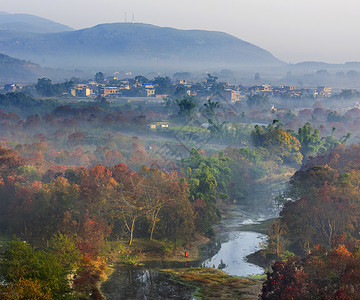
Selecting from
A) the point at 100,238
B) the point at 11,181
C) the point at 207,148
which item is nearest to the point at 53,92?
the point at 207,148

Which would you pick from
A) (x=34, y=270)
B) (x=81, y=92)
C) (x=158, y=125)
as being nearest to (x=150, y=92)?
(x=81, y=92)

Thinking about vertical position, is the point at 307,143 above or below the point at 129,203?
above

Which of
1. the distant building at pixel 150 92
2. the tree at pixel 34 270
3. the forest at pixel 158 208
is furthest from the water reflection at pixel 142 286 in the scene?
the distant building at pixel 150 92

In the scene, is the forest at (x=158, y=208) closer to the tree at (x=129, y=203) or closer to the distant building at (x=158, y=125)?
the tree at (x=129, y=203)

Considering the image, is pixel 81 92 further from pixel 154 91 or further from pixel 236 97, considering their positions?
pixel 236 97

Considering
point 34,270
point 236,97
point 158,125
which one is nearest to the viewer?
point 34,270

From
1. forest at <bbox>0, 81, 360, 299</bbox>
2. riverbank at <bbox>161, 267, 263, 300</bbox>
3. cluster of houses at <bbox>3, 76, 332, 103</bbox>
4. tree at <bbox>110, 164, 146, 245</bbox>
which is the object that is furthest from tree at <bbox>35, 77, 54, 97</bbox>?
riverbank at <bbox>161, 267, 263, 300</bbox>

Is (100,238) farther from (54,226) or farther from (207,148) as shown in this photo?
(207,148)

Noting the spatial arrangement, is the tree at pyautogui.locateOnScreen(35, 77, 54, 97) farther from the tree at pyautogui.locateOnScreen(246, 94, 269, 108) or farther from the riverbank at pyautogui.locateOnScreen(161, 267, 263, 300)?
the riverbank at pyautogui.locateOnScreen(161, 267, 263, 300)
